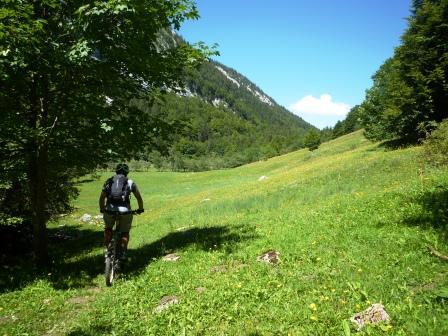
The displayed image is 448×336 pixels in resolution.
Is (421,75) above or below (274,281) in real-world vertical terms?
above

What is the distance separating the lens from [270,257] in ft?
31.5

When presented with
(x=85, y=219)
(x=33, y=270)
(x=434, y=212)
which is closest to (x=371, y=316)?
(x=434, y=212)

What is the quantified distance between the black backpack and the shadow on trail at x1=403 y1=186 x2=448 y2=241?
728 centimetres

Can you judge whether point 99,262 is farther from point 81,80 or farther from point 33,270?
point 81,80

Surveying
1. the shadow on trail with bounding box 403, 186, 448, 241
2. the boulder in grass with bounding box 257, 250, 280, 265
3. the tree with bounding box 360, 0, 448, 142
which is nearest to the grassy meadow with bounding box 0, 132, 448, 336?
the shadow on trail with bounding box 403, 186, 448, 241

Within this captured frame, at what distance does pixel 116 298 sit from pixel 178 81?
272 inches

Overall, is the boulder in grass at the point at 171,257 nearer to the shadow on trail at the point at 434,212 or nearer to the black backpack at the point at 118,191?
the black backpack at the point at 118,191

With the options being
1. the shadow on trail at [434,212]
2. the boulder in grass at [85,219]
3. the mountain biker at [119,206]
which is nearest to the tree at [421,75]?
the shadow on trail at [434,212]

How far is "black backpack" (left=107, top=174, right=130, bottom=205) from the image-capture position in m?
10.0

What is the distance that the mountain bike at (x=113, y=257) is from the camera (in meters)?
9.63

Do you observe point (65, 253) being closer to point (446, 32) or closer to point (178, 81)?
point (178, 81)

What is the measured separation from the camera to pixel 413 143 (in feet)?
109

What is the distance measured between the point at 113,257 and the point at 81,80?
5.30m

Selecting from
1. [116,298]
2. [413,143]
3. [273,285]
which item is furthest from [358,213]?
[413,143]
